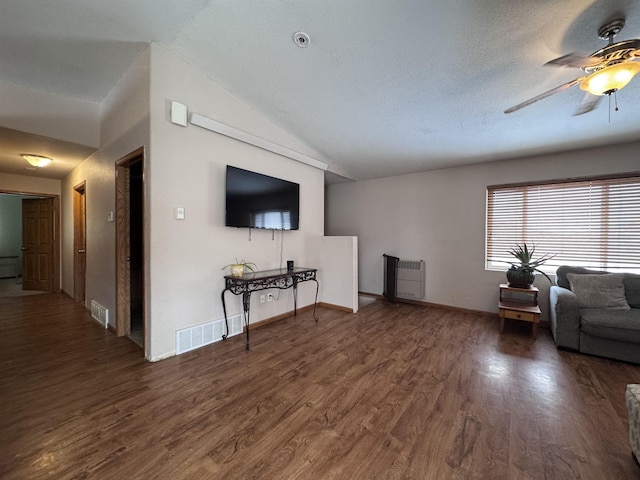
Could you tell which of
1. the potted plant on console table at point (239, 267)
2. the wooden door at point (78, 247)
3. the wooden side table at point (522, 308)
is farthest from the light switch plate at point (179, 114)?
the wooden side table at point (522, 308)

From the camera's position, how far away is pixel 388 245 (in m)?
5.10

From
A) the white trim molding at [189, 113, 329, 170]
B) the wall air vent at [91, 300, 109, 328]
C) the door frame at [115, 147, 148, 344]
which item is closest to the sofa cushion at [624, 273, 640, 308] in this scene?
the white trim molding at [189, 113, 329, 170]

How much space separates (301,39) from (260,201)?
5.79 feet

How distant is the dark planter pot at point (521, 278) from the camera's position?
3.37 m

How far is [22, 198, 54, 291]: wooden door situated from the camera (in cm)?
535

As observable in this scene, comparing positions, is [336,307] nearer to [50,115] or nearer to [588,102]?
[588,102]

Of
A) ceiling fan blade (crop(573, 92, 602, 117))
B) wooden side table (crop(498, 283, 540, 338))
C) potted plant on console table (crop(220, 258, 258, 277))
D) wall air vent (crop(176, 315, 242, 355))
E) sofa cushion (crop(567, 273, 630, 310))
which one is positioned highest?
ceiling fan blade (crop(573, 92, 602, 117))

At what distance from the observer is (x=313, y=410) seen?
5.82 ft

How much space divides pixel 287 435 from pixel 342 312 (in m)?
2.65

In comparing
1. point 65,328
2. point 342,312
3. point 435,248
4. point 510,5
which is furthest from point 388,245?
point 65,328

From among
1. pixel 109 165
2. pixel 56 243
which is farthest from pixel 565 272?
pixel 56 243

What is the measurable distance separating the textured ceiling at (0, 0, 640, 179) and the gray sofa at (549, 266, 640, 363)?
1.77m

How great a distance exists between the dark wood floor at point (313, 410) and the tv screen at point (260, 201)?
1.46m

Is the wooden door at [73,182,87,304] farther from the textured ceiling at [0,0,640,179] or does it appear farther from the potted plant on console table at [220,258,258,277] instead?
the potted plant on console table at [220,258,258,277]
